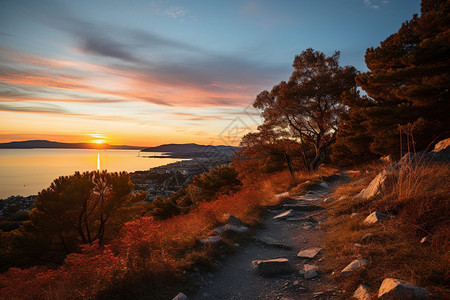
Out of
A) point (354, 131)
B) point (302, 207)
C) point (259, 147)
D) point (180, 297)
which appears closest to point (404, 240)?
point (180, 297)

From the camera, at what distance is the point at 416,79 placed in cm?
1256

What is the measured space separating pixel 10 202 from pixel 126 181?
50.7m

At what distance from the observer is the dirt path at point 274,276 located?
11.2 ft

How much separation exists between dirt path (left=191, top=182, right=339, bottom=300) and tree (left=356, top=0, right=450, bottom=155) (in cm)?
1061

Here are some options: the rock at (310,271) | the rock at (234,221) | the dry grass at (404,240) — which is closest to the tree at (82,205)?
the rock at (234,221)

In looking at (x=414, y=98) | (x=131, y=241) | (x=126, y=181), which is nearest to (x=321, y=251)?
(x=131, y=241)

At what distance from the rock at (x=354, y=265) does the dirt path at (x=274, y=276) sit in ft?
1.00

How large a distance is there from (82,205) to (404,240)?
16.0 meters

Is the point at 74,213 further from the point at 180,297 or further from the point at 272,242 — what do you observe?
the point at 180,297

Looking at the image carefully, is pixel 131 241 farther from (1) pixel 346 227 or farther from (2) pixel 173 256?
(1) pixel 346 227

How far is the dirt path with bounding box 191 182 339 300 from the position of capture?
3.41 meters

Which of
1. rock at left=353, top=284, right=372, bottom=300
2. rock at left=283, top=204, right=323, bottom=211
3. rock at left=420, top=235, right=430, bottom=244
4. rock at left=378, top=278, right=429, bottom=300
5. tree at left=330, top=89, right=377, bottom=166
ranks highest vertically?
tree at left=330, top=89, right=377, bottom=166

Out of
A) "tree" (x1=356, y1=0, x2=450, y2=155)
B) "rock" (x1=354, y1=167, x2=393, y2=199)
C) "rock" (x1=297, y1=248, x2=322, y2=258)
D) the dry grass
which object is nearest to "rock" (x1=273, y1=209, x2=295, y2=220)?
the dry grass

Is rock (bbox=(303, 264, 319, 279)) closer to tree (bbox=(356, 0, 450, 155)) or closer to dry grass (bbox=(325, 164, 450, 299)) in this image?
dry grass (bbox=(325, 164, 450, 299))
